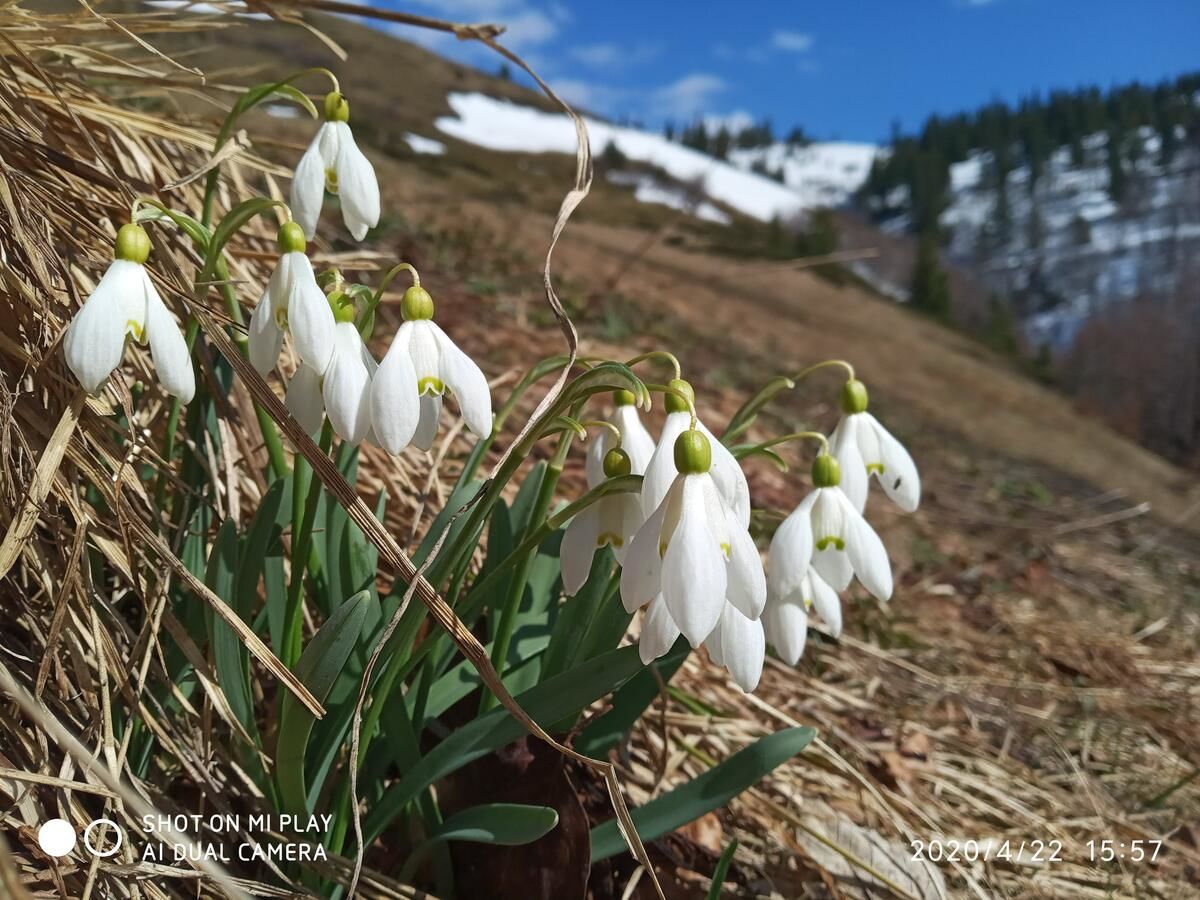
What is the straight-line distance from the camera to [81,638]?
102cm

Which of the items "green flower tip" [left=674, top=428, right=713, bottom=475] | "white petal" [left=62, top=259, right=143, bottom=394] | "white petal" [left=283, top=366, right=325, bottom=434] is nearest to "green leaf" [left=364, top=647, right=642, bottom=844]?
"green flower tip" [left=674, top=428, right=713, bottom=475]

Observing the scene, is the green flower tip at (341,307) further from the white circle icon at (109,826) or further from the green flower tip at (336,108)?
the white circle icon at (109,826)

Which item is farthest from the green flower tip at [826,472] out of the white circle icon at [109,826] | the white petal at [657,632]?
the white circle icon at [109,826]

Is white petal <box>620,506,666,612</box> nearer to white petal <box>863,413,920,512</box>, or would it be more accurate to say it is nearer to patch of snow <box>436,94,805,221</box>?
white petal <box>863,413,920,512</box>

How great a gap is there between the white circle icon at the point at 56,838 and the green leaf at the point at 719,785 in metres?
0.55

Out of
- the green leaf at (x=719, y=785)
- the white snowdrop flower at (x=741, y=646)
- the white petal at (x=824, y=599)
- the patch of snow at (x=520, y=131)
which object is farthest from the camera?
the patch of snow at (x=520, y=131)

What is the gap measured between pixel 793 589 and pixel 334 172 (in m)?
0.71

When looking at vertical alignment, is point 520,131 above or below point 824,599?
above

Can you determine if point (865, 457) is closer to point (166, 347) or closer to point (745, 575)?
point (745, 575)

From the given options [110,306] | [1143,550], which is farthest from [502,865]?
[1143,550]

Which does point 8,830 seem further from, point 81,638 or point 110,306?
point 110,306

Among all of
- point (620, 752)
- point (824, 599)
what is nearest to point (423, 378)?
point (824, 599)

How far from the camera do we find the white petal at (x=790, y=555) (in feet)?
3.24

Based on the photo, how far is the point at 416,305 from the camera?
90cm
